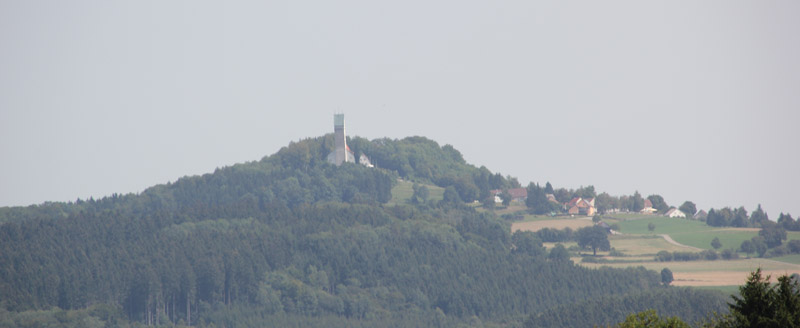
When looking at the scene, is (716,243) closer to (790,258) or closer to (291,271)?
(790,258)

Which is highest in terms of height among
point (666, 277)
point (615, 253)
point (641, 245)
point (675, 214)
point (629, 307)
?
point (675, 214)

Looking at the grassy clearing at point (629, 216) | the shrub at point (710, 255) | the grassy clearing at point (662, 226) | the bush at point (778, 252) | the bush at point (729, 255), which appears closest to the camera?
the shrub at point (710, 255)

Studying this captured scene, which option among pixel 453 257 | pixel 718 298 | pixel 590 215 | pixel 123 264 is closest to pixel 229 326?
pixel 123 264

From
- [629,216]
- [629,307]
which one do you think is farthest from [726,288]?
[629,216]

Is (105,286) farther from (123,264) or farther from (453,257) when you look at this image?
(453,257)

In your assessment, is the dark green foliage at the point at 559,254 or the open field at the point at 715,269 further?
the dark green foliage at the point at 559,254

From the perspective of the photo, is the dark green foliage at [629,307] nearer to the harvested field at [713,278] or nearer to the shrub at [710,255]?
the harvested field at [713,278]

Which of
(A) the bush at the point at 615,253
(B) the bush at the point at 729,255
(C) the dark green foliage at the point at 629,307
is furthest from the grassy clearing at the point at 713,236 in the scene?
(C) the dark green foliage at the point at 629,307
